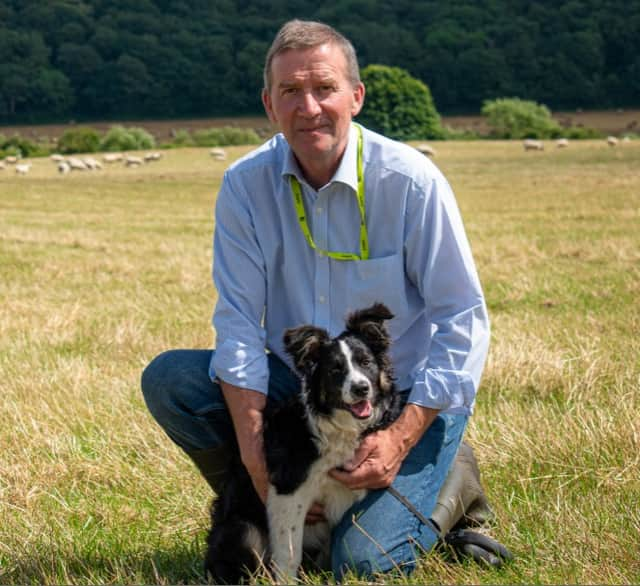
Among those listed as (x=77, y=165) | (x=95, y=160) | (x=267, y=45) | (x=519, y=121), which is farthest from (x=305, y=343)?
(x=267, y=45)

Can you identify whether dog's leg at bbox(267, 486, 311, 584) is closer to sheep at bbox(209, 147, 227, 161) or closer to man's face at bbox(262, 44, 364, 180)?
man's face at bbox(262, 44, 364, 180)

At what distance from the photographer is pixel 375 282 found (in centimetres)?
392

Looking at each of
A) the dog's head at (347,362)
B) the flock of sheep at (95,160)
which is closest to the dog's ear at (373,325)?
the dog's head at (347,362)

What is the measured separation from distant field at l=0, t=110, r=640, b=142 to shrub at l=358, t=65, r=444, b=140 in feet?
10.2

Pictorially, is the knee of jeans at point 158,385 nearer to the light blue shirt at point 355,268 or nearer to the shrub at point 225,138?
the light blue shirt at point 355,268

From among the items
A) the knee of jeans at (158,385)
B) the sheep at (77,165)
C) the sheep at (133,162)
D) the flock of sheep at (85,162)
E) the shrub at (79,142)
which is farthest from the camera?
the shrub at (79,142)

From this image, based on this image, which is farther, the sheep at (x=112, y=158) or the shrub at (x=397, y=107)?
the shrub at (x=397, y=107)

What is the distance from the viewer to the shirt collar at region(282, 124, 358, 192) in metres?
3.89

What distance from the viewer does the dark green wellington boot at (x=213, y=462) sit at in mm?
4105

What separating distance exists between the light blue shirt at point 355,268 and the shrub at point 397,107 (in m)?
70.8

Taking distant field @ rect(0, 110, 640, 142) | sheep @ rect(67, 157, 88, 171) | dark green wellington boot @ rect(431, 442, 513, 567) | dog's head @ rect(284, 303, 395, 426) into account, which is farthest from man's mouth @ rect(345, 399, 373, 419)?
distant field @ rect(0, 110, 640, 142)

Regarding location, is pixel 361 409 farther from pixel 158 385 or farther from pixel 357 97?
pixel 357 97

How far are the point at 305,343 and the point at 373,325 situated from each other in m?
0.25

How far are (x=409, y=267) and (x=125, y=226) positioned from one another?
1527cm
